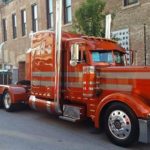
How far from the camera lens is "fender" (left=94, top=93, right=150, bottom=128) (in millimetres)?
7692

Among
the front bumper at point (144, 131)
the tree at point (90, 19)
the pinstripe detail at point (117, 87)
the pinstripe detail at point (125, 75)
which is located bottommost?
the front bumper at point (144, 131)

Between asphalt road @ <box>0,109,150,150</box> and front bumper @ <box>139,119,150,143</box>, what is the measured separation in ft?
1.52

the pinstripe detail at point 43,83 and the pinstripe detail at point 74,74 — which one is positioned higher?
the pinstripe detail at point 74,74

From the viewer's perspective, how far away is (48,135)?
925 cm

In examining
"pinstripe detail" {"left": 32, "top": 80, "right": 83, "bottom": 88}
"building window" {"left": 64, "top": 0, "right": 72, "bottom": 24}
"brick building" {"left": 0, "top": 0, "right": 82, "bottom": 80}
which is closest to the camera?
"pinstripe detail" {"left": 32, "top": 80, "right": 83, "bottom": 88}

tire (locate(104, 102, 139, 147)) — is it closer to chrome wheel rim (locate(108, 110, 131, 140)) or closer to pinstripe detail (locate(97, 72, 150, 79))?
chrome wheel rim (locate(108, 110, 131, 140))

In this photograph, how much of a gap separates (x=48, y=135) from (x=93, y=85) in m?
1.64

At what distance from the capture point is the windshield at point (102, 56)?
9673 mm

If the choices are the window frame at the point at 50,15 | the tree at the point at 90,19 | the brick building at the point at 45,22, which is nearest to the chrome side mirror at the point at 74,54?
the brick building at the point at 45,22

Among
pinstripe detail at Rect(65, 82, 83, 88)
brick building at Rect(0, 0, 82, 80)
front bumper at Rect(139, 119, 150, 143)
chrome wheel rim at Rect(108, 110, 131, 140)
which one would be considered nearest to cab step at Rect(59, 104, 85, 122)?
pinstripe detail at Rect(65, 82, 83, 88)

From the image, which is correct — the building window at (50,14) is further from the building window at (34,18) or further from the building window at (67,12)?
the building window at (34,18)

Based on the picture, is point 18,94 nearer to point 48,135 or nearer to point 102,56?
point 48,135

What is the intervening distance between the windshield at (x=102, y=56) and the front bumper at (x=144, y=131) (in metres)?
2.53

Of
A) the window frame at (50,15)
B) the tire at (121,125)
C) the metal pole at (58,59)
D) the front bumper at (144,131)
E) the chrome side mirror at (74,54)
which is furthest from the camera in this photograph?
the window frame at (50,15)
